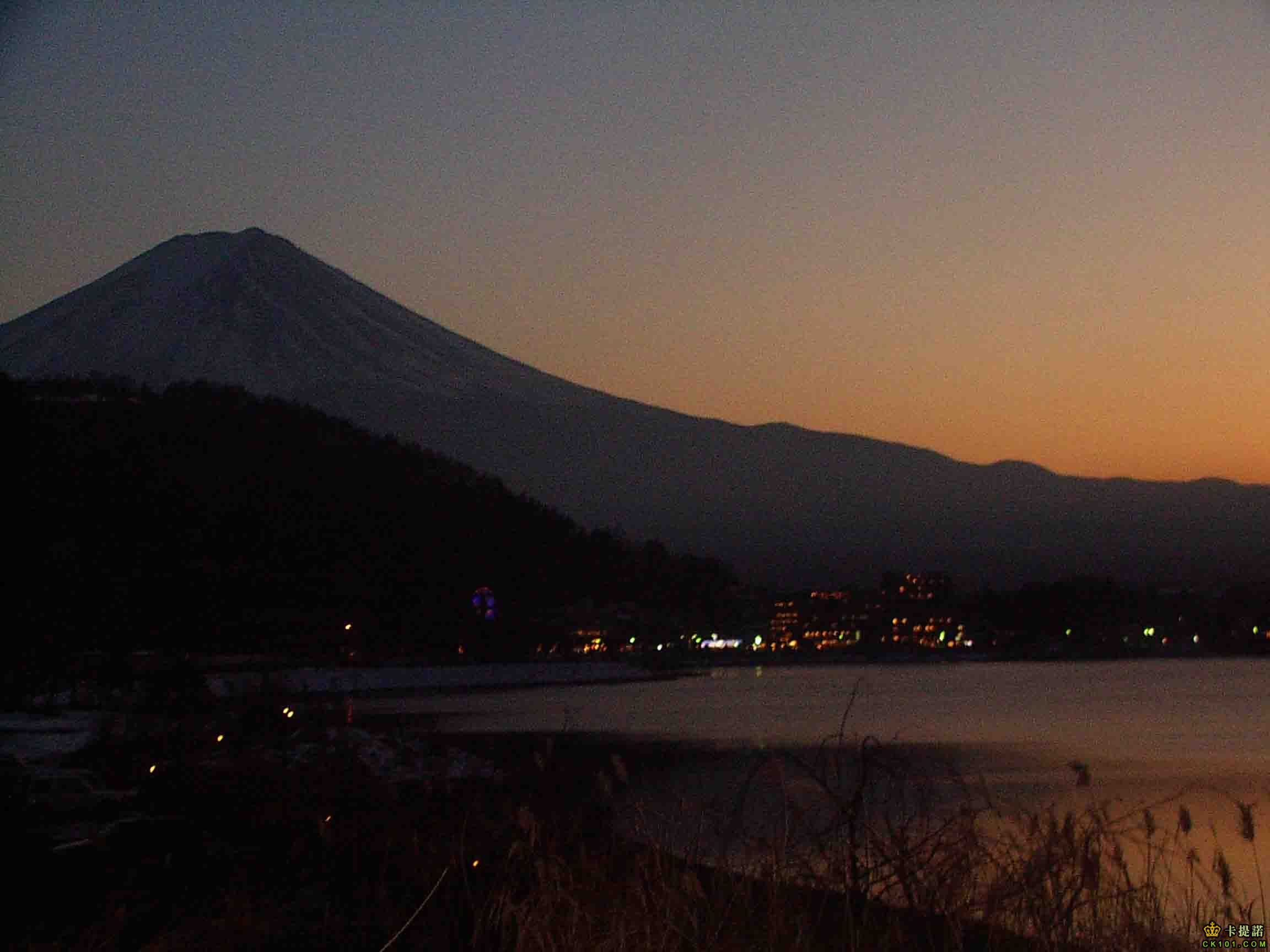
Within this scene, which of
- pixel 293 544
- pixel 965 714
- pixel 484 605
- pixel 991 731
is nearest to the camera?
pixel 991 731

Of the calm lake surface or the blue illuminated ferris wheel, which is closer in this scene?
the calm lake surface

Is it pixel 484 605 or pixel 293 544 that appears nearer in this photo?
pixel 293 544

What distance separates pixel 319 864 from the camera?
852 cm

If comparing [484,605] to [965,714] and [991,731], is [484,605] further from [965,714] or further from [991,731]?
[991,731]

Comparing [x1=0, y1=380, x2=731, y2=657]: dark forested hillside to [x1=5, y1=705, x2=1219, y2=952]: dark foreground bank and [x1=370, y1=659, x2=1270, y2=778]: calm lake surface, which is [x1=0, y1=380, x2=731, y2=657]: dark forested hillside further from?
[x1=5, y1=705, x2=1219, y2=952]: dark foreground bank

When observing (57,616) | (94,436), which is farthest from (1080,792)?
(94,436)

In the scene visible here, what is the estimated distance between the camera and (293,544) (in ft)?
327

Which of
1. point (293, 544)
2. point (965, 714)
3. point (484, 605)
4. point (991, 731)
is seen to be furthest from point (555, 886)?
point (484, 605)

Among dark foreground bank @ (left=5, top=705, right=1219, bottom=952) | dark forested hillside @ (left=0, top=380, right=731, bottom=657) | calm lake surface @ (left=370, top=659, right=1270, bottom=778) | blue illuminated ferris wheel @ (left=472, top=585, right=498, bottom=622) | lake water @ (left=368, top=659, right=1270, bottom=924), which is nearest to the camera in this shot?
dark foreground bank @ (left=5, top=705, right=1219, bottom=952)

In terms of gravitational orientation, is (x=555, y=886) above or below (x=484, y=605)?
below

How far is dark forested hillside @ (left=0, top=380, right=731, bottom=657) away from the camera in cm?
7762

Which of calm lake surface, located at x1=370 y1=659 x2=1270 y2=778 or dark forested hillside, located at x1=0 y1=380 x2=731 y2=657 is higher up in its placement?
dark forested hillside, located at x1=0 y1=380 x2=731 y2=657

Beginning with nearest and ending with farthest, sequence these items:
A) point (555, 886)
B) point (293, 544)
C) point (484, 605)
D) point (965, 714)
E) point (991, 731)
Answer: point (555, 886) → point (991, 731) → point (965, 714) → point (293, 544) → point (484, 605)

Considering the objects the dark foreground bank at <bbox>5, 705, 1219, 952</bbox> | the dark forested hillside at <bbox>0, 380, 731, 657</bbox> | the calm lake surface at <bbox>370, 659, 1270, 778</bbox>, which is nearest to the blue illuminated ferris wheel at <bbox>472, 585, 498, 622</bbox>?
the dark forested hillside at <bbox>0, 380, 731, 657</bbox>
